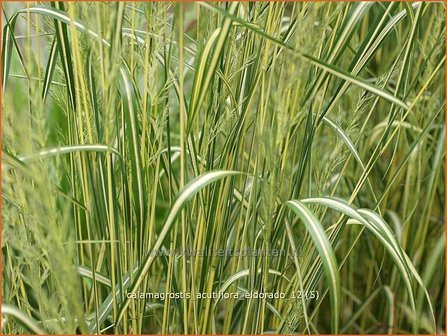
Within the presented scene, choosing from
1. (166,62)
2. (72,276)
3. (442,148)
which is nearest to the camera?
(72,276)

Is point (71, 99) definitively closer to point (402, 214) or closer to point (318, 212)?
point (318, 212)

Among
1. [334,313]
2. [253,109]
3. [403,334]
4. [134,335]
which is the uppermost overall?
[253,109]

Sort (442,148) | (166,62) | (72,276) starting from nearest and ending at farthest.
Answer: (72,276) < (166,62) < (442,148)

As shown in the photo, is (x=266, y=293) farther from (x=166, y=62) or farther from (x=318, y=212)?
(x=166, y=62)

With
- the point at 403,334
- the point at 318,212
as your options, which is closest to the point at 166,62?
the point at 318,212

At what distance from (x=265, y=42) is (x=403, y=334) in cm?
59

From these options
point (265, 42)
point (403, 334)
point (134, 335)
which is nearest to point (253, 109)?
point (265, 42)

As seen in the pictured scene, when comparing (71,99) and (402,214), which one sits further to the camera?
(402,214)

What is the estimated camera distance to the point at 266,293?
74 cm

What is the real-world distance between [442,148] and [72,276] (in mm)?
675

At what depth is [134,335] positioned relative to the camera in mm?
726

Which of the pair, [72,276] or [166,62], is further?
[166,62]

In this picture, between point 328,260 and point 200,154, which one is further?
point 200,154

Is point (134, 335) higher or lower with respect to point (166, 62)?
lower
